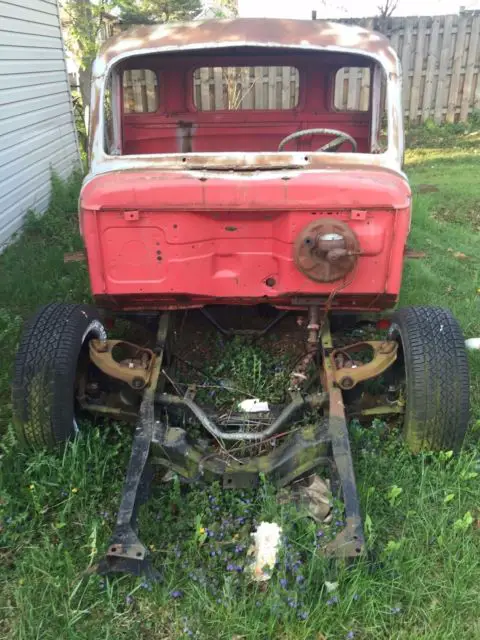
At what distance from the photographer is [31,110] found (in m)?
7.88

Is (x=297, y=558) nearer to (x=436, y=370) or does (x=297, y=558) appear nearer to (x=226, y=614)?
(x=226, y=614)

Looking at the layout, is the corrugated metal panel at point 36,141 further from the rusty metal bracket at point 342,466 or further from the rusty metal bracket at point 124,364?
the rusty metal bracket at point 342,466

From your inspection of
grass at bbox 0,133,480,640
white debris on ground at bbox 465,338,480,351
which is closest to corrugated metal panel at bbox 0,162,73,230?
grass at bbox 0,133,480,640

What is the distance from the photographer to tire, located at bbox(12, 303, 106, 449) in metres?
2.99

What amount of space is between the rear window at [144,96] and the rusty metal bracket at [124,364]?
234 cm

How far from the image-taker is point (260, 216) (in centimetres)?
306

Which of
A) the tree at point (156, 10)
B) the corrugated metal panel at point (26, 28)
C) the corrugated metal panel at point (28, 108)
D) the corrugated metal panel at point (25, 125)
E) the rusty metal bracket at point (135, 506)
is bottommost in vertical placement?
the rusty metal bracket at point (135, 506)

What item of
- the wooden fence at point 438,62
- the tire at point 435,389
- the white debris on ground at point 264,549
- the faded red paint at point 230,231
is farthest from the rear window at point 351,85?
the white debris on ground at point 264,549

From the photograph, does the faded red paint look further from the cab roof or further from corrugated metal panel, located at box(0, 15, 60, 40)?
corrugated metal panel, located at box(0, 15, 60, 40)

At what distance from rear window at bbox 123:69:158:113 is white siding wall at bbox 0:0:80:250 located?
2544 millimetres

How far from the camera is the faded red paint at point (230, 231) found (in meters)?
2.97

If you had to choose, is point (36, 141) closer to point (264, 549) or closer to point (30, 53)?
point (30, 53)

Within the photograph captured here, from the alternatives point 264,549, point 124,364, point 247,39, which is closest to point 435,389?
point 264,549

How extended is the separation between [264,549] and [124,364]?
129 centimetres
